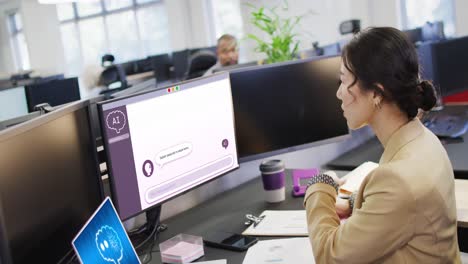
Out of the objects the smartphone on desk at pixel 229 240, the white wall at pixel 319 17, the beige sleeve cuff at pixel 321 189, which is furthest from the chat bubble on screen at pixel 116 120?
the white wall at pixel 319 17

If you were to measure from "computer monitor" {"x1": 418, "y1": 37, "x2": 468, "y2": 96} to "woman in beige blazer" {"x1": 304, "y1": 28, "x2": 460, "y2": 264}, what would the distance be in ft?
5.77

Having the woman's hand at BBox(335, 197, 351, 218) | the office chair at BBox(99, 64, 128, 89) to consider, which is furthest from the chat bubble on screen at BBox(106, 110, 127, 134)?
the office chair at BBox(99, 64, 128, 89)

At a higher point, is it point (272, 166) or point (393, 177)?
point (393, 177)

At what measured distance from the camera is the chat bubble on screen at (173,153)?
64.8 inches

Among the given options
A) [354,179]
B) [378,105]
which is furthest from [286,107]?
[378,105]

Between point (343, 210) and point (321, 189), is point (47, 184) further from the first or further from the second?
point (343, 210)

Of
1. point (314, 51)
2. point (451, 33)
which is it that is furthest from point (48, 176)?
point (451, 33)

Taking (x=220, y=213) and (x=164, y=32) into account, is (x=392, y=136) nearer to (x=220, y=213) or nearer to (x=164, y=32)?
(x=220, y=213)

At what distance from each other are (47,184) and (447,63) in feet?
8.20

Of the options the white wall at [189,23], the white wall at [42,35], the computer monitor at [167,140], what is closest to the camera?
the computer monitor at [167,140]

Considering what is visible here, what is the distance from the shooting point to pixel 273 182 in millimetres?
1969

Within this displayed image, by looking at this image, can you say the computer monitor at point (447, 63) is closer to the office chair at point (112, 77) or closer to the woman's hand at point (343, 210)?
the woman's hand at point (343, 210)

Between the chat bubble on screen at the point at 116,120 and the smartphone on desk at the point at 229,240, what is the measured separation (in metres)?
0.43

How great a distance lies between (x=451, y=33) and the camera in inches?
263
